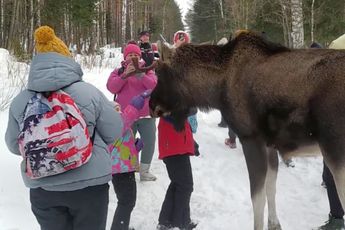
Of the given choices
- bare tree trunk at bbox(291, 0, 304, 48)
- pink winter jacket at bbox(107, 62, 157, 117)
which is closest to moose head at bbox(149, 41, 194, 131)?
pink winter jacket at bbox(107, 62, 157, 117)

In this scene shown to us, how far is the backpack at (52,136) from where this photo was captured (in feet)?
A: 8.32

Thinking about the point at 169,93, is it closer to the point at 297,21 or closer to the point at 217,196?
the point at 217,196

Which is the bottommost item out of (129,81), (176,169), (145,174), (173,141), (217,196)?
(217,196)

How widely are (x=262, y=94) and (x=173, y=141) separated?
3.53 feet

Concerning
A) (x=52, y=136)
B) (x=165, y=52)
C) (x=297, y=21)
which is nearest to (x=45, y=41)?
(x=52, y=136)

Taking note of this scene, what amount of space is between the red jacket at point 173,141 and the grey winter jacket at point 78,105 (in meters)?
1.44

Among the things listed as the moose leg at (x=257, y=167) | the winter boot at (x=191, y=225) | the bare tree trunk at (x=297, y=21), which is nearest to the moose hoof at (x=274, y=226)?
the moose leg at (x=257, y=167)

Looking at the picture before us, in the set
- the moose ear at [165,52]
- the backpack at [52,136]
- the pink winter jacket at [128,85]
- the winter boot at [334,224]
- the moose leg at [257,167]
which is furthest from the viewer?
the pink winter jacket at [128,85]

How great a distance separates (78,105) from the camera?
2691mm

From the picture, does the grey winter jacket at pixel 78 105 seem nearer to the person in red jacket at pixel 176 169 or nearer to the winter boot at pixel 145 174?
the person in red jacket at pixel 176 169

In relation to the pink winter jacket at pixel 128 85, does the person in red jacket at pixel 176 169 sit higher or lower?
lower

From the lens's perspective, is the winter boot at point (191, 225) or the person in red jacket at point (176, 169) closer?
the person in red jacket at point (176, 169)

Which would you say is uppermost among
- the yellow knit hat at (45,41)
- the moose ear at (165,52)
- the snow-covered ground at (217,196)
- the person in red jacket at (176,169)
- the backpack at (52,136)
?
the yellow knit hat at (45,41)

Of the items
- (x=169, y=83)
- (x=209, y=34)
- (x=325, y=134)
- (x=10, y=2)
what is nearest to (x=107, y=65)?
(x=10, y=2)
